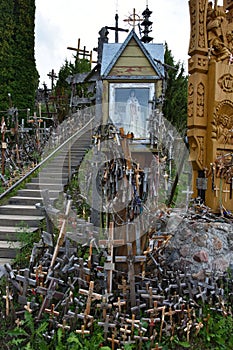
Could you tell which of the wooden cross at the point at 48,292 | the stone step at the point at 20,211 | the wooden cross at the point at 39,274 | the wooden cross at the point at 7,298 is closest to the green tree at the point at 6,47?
the stone step at the point at 20,211

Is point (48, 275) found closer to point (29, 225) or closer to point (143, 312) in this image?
point (143, 312)

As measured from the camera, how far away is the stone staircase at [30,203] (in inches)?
238

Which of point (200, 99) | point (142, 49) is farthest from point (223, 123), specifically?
point (142, 49)

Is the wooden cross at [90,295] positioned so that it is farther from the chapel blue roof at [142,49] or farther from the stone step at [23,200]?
the chapel blue roof at [142,49]

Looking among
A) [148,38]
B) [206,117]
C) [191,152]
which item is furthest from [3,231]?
[148,38]

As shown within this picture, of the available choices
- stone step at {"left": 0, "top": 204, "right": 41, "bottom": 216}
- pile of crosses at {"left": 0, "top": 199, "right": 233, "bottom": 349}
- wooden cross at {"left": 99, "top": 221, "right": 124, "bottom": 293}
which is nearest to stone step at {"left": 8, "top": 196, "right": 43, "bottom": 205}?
stone step at {"left": 0, "top": 204, "right": 41, "bottom": 216}

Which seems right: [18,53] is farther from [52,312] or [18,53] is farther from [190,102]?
[52,312]

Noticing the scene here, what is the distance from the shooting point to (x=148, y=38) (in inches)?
666

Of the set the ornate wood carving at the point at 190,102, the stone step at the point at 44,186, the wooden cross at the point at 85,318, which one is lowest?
the wooden cross at the point at 85,318

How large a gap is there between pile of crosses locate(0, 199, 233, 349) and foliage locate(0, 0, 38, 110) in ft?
39.6

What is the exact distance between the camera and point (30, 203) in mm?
7551

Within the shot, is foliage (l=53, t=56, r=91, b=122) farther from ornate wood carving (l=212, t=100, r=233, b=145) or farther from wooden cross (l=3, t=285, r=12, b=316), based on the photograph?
wooden cross (l=3, t=285, r=12, b=316)

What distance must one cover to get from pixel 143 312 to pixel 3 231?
3158 millimetres

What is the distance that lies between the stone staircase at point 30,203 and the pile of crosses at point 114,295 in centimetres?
120
